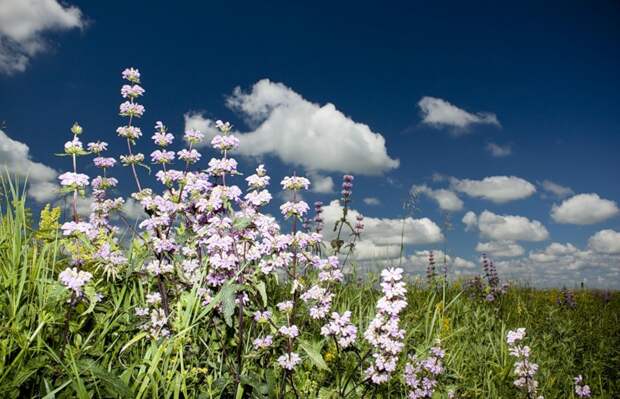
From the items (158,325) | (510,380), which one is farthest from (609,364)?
(158,325)

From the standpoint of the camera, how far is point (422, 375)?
13.8ft

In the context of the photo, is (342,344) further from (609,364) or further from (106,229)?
(609,364)

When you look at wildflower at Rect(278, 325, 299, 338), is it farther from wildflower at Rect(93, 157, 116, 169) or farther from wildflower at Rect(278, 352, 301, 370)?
wildflower at Rect(93, 157, 116, 169)

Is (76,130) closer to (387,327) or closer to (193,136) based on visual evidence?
(193,136)

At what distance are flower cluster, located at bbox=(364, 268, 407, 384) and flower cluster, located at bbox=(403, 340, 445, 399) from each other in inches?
25.3

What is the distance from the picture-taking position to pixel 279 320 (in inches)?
152

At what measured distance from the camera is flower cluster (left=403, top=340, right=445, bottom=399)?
151 inches

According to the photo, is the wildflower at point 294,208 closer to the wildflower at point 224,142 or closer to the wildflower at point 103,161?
the wildflower at point 224,142

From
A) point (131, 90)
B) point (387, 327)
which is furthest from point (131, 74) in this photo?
point (387, 327)

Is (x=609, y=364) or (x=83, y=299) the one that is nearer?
(x=83, y=299)

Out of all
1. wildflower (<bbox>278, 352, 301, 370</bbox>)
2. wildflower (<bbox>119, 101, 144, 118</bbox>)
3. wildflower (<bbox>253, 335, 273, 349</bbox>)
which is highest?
wildflower (<bbox>119, 101, 144, 118</bbox>)

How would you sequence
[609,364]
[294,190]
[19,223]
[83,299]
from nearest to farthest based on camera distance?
[83,299] → [294,190] → [19,223] → [609,364]

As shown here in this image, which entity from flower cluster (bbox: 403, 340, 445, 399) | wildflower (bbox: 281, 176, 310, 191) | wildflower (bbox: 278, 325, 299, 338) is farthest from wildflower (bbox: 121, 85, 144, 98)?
flower cluster (bbox: 403, 340, 445, 399)

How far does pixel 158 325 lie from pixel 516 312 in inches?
320
